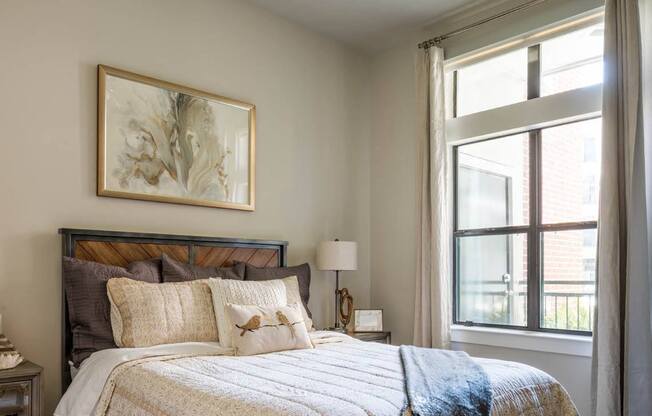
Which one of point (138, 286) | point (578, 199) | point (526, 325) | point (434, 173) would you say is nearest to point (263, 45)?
point (434, 173)

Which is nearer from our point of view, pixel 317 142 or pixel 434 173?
pixel 434 173

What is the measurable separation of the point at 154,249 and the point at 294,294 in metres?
0.89

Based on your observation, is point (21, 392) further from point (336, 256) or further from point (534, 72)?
point (534, 72)

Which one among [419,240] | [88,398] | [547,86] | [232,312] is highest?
[547,86]

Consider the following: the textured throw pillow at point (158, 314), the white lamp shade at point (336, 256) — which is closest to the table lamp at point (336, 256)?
the white lamp shade at point (336, 256)

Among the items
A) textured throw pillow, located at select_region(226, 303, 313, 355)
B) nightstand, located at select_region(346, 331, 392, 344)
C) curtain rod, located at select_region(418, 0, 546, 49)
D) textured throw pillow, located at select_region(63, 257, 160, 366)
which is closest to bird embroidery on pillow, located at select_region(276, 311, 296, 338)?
textured throw pillow, located at select_region(226, 303, 313, 355)

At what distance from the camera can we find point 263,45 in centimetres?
425

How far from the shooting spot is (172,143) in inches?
143

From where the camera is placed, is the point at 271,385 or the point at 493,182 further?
the point at 493,182

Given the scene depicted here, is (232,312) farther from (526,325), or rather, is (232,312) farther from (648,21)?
(648,21)

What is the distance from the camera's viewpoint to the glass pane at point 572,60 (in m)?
3.59

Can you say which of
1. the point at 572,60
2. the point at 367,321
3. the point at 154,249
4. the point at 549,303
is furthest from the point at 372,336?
the point at 572,60

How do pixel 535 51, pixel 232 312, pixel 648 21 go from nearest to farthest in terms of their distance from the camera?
pixel 232 312 < pixel 648 21 < pixel 535 51

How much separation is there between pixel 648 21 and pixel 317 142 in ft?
7.79
